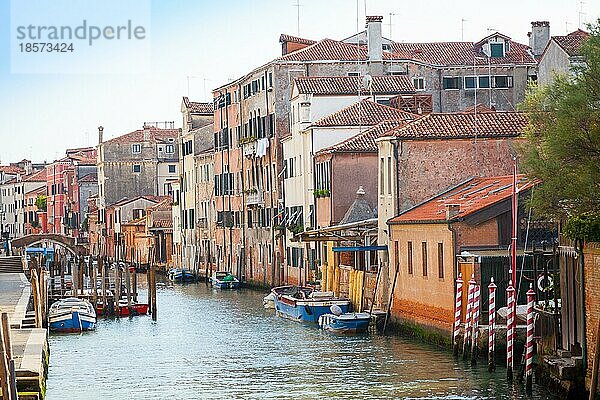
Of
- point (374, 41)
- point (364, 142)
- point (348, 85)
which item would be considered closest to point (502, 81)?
point (374, 41)

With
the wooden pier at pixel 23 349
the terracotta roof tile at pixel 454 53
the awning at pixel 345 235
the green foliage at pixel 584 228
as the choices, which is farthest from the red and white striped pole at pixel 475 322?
the terracotta roof tile at pixel 454 53

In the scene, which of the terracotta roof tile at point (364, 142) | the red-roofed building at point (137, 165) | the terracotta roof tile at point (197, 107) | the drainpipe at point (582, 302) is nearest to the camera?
the drainpipe at point (582, 302)

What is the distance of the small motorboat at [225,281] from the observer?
2028 inches

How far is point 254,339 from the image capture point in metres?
30.6

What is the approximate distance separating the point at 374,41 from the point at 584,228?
3040 centimetres

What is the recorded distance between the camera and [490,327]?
21.6 metres

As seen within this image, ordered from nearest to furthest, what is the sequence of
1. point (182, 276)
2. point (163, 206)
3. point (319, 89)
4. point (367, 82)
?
1. point (319, 89)
2. point (367, 82)
3. point (182, 276)
4. point (163, 206)

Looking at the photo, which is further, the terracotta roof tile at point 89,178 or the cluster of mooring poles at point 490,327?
the terracotta roof tile at point 89,178

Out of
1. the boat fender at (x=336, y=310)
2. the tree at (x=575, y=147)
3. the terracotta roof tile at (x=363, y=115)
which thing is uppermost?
the terracotta roof tile at (x=363, y=115)

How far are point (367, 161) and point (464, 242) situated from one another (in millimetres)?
11817

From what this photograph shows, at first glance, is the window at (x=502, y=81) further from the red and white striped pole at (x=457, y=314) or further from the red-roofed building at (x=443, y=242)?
the red and white striped pole at (x=457, y=314)

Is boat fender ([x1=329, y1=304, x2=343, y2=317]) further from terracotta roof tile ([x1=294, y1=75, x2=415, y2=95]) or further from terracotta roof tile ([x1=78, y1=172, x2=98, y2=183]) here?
terracotta roof tile ([x1=78, y1=172, x2=98, y2=183])

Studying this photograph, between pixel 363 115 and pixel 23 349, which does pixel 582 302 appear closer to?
pixel 23 349

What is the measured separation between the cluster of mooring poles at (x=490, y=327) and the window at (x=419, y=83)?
22045 mm
